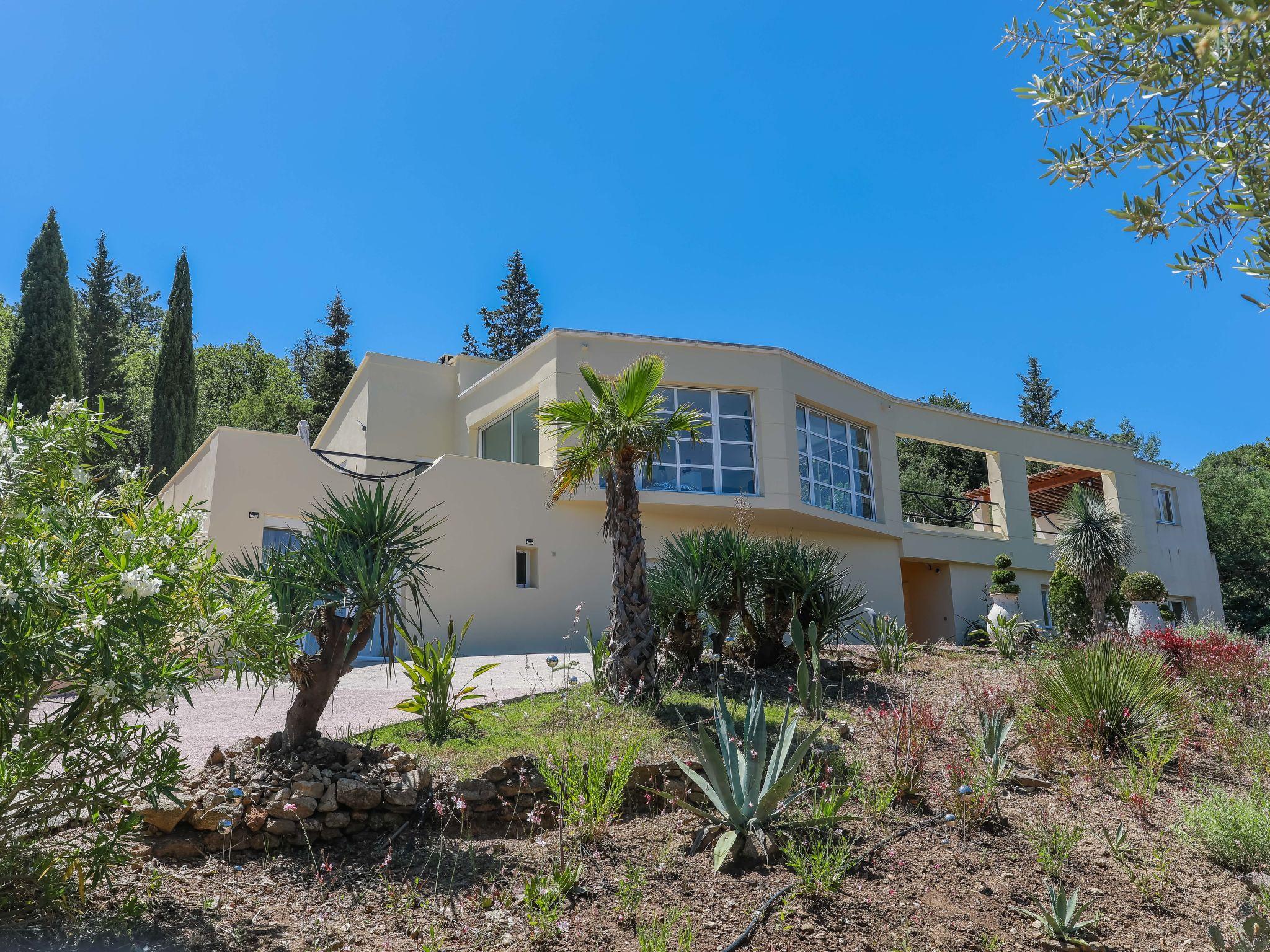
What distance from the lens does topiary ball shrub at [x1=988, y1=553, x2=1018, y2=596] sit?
63.3 feet

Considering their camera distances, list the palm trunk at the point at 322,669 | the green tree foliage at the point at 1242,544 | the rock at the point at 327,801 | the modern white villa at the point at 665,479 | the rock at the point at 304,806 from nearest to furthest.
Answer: the rock at the point at 304,806 < the rock at the point at 327,801 < the palm trunk at the point at 322,669 < the modern white villa at the point at 665,479 < the green tree foliage at the point at 1242,544

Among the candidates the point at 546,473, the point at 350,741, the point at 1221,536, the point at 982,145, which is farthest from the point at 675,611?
the point at 1221,536

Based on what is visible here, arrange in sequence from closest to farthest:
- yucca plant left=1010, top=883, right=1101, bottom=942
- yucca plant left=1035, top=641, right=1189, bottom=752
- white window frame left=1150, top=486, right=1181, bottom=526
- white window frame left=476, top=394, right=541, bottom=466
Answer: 1. yucca plant left=1010, top=883, right=1101, bottom=942
2. yucca plant left=1035, top=641, right=1189, bottom=752
3. white window frame left=476, top=394, right=541, bottom=466
4. white window frame left=1150, top=486, right=1181, bottom=526

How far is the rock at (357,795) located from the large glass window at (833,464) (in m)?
15.3

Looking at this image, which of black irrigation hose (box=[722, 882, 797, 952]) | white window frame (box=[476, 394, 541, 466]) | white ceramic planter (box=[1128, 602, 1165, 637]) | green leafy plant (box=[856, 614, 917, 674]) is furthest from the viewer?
white window frame (box=[476, 394, 541, 466])

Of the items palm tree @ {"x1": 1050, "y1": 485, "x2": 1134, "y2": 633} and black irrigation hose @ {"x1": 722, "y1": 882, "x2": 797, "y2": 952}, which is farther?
palm tree @ {"x1": 1050, "y1": 485, "x2": 1134, "y2": 633}

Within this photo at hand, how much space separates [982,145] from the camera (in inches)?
302

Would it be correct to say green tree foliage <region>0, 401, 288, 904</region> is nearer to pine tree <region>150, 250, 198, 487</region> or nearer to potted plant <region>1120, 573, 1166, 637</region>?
potted plant <region>1120, 573, 1166, 637</region>

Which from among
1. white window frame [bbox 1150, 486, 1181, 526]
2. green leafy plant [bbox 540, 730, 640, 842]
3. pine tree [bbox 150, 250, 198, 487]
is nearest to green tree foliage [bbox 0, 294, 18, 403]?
pine tree [bbox 150, 250, 198, 487]

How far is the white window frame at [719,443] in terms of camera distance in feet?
62.6

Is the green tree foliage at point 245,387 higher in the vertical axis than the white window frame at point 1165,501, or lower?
higher

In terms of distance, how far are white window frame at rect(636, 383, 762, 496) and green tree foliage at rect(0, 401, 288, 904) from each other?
593 inches

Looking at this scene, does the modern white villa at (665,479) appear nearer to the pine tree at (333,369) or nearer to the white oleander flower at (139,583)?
the white oleander flower at (139,583)

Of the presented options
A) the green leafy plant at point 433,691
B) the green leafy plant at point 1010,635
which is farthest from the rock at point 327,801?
the green leafy plant at point 1010,635
